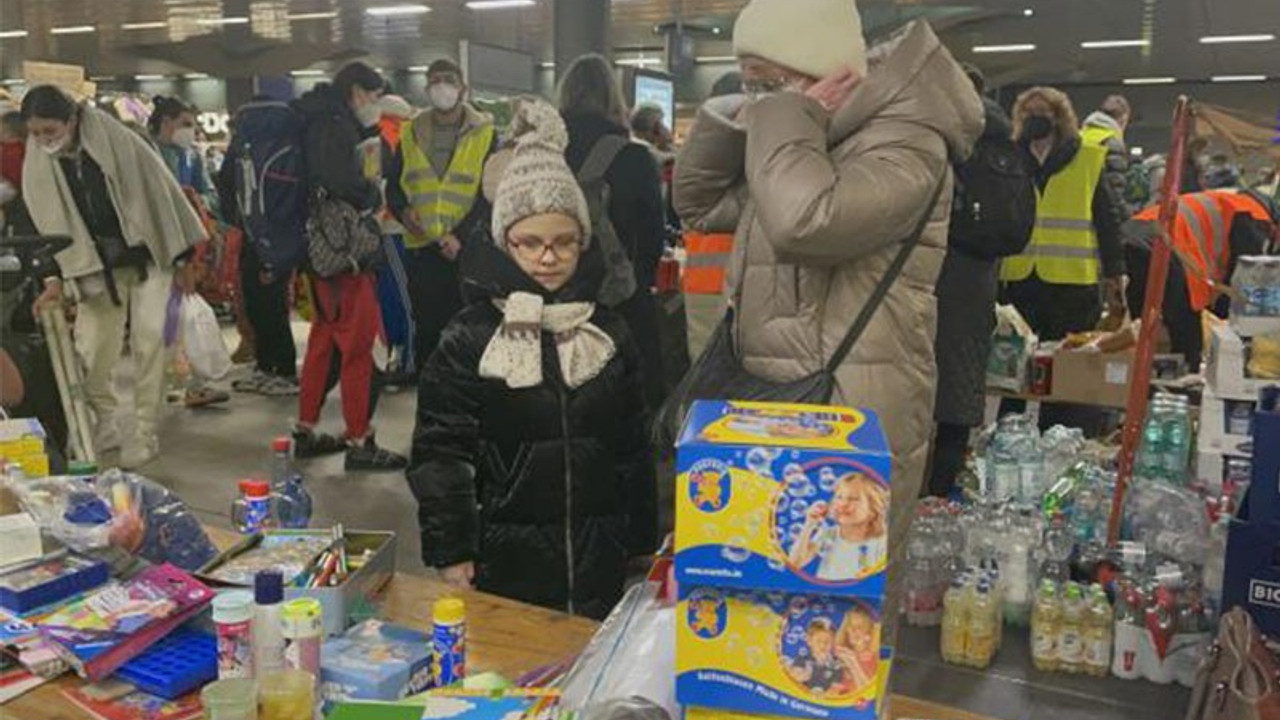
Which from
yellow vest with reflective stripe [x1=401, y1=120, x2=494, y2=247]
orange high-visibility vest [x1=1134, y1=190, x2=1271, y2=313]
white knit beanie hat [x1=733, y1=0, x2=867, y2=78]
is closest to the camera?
white knit beanie hat [x1=733, y1=0, x2=867, y2=78]

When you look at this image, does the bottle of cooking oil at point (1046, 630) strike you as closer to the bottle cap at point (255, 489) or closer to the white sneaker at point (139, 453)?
the bottle cap at point (255, 489)

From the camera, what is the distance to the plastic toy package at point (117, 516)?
1725 mm

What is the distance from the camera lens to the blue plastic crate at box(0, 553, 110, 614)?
63.2 inches

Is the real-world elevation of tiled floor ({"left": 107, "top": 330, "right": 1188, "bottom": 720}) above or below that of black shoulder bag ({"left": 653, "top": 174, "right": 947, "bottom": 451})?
below

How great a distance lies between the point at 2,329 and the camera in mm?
4203

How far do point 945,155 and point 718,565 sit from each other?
1032mm

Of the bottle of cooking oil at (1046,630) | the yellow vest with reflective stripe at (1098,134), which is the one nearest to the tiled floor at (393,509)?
the bottle of cooking oil at (1046,630)

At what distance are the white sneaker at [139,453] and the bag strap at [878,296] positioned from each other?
160 inches

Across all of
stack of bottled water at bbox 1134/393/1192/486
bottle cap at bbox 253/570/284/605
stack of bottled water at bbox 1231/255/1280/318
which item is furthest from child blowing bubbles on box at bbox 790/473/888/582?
stack of bottled water at bbox 1134/393/1192/486

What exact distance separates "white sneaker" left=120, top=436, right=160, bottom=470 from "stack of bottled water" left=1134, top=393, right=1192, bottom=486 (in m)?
4.08

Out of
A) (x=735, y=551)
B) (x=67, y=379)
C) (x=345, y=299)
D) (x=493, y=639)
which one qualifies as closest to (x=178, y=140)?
(x=345, y=299)

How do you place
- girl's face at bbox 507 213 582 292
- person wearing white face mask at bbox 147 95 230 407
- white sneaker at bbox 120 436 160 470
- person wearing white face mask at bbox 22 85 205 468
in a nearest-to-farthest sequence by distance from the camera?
girl's face at bbox 507 213 582 292
person wearing white face mask at bbox 22 85 205 468
white sneaker at bbox 120 436 160 470
person wearing white face mask at bbox 147 95 230 407

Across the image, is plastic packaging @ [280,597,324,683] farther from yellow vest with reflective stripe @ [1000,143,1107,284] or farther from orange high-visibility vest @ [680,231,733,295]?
yellow vest with reflective stripe @ [1000,143,1107,284]

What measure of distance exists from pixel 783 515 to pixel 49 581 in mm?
1166
